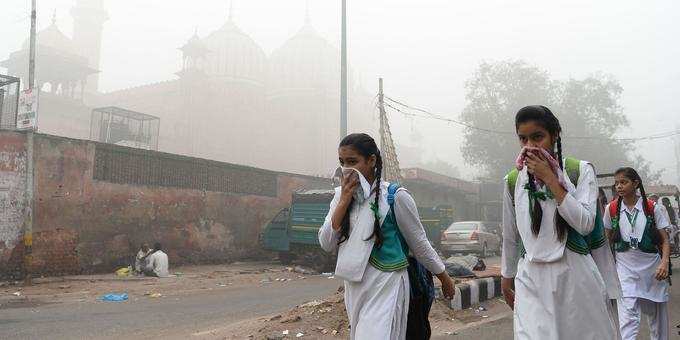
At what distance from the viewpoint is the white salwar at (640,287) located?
4445 mm

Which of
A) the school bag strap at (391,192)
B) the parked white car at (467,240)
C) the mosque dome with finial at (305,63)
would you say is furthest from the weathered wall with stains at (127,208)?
the mosque dome with finial at (305,63)

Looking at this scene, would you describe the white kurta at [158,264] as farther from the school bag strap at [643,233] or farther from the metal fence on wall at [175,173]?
the school bag strap at [643,233]

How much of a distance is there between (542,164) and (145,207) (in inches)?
548

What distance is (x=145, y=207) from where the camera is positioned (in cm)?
1447

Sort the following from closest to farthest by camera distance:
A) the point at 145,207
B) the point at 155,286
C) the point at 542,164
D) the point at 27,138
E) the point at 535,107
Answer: the point at 542,164 → the point at 535,107 → the point at 155,286 → the point at 27,138 → the point at 145,207

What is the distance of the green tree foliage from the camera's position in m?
39.9

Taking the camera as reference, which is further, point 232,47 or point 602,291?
point 232,47

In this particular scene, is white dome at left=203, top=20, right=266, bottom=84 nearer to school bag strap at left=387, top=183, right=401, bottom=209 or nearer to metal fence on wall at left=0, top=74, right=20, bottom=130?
metal fence on wall at left=0, top=74, right=20, bottom=130

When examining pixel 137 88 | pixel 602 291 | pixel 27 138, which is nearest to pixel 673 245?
pixel 602 291

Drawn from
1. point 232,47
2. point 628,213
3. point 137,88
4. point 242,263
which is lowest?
point 242,263

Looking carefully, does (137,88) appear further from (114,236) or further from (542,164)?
(542,164)

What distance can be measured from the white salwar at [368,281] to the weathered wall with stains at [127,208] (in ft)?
38.2

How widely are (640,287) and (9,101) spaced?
15.5 m

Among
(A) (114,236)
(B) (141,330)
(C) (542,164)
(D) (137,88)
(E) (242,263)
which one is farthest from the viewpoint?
(D) (137,88)
